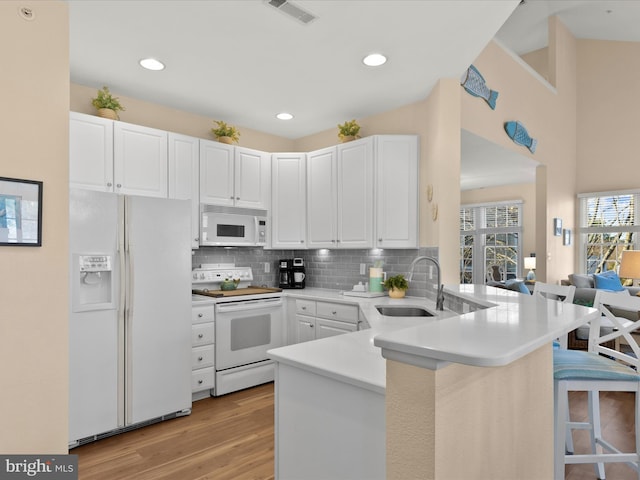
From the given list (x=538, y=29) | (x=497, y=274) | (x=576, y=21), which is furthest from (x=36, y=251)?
(x=497, y=274)

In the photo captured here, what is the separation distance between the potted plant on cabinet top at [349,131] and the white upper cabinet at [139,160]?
5.72ft

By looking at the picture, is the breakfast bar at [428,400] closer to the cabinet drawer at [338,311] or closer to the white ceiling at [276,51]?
the cabinet drawer at [338,311]

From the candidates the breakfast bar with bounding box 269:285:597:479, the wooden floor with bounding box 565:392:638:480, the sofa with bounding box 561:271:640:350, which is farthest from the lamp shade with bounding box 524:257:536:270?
the breakfast bar with bounding box 269:285:597:479

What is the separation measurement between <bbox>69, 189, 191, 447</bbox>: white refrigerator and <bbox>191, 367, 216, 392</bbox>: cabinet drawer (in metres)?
0.20

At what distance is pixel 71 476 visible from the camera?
2180 millimetres

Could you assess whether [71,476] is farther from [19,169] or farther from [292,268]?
[292,268]

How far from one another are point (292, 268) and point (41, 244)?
2.89m

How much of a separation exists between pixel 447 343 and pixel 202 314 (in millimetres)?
2953

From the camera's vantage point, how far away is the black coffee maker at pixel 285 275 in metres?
4.64

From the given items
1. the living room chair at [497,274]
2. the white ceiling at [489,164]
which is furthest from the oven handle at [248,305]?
the living room chair at [497,274]

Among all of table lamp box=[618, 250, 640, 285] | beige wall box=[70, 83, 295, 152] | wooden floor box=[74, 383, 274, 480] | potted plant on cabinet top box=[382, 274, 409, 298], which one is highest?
beige wall box=[70, 83, 295, 152]

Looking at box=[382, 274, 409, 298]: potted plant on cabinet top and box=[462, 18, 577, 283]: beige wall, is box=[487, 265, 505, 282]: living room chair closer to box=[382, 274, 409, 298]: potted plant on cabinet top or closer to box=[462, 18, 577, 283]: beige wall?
box=[462, 18, 577, 283]: beige wall

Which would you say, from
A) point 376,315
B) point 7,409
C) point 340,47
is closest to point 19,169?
point 7,409

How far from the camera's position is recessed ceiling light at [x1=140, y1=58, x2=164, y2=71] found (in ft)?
9.53
